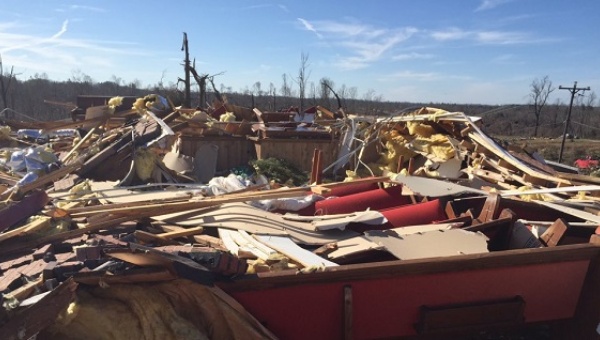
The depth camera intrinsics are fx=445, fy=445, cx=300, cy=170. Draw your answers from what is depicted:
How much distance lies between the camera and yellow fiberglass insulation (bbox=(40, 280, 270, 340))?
2328mm

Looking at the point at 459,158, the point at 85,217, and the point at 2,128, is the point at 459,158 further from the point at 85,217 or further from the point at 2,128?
the point at 2,128

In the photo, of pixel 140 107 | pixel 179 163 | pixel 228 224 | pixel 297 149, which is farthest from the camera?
pixel 140 107

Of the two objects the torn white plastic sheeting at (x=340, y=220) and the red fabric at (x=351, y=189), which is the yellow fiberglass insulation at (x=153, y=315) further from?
the red fabric at (x=351, y=189)

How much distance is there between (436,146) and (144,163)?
412 cm

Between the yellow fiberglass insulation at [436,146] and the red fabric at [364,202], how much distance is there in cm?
163

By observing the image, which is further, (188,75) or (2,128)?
(188,75)

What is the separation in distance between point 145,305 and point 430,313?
172 centimetres

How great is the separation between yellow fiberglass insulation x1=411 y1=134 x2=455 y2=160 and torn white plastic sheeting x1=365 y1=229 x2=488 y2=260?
2.86 m

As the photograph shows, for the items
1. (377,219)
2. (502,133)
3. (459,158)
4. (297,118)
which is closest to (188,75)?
(297,118)

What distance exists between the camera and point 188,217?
149 inches

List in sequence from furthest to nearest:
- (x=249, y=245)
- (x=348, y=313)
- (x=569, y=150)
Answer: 1. (x=569, y=150)
2. (x=249, y=245)
3. (x=348, y=313)

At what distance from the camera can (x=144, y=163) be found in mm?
6266

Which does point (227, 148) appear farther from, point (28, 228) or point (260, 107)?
point (260, 107)

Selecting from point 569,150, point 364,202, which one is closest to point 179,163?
point 364,202
